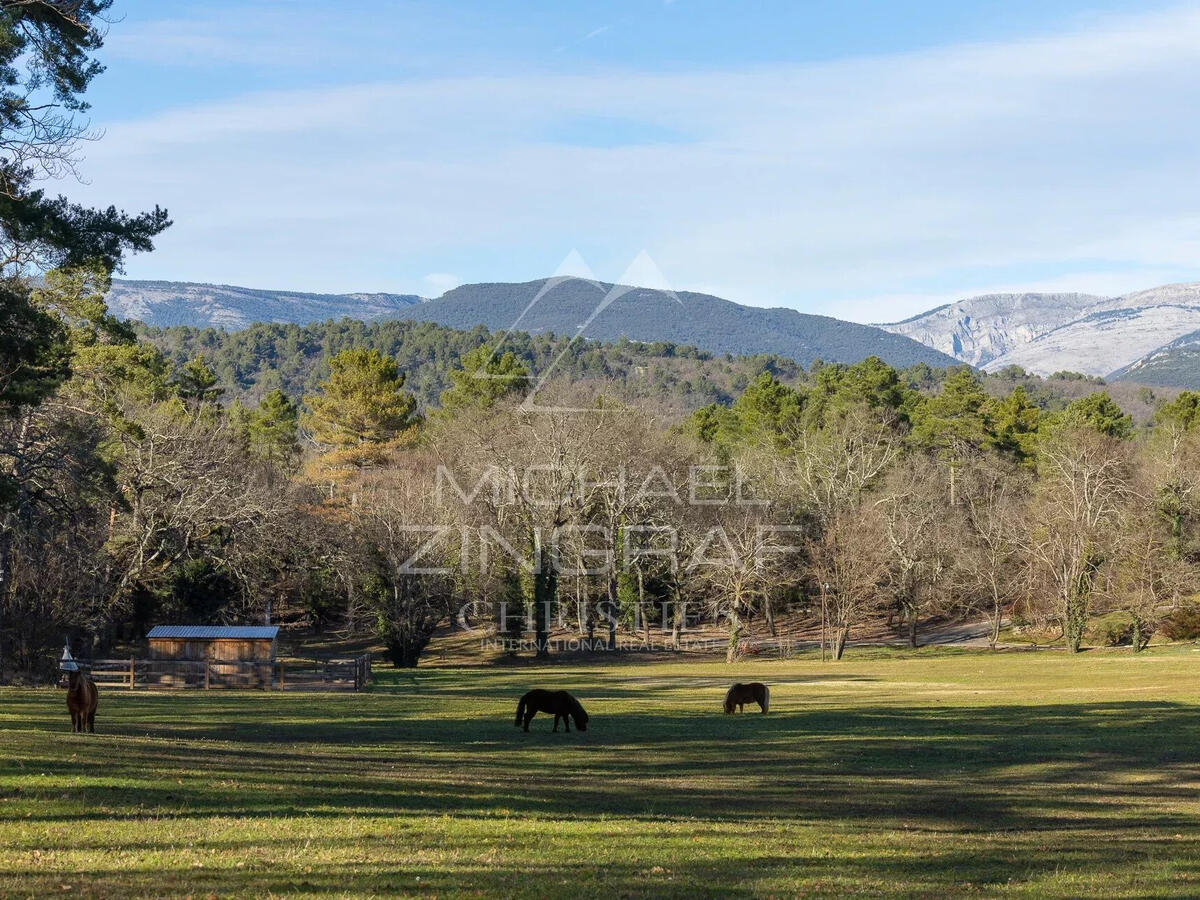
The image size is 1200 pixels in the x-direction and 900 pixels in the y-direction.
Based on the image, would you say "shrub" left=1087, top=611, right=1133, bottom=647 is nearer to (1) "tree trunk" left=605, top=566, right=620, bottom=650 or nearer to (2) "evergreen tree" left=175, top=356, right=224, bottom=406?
(1) "tree trunk" left=605, top=566, right=620, bottom=650

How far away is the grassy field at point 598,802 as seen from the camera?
10391 millimetres

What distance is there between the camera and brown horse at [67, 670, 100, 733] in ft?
64.6

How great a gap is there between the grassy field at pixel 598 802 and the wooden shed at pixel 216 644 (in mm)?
10868

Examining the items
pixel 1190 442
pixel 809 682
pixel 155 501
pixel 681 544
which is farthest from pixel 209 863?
pixel 1190 442

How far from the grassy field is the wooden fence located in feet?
28.2

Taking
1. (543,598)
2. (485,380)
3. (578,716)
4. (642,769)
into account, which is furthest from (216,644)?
(485,380)

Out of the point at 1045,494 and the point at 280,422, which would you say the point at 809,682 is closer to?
the point at 1045,494

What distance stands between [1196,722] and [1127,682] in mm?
16082

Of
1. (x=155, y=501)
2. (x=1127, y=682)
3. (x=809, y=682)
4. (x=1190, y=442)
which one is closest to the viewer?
(x=1127, y=682)

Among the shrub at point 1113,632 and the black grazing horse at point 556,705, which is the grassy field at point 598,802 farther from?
the shrub at point 1113,632

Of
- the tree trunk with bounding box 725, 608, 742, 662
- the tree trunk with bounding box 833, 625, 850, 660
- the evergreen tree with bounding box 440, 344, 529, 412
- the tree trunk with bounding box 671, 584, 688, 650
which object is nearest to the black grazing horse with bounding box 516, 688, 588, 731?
the tree trunk with bounding box 725, 608, 742, 662

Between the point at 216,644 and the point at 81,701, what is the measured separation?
23476mm

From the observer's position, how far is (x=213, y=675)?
40.7 m

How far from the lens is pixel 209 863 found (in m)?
10.1
